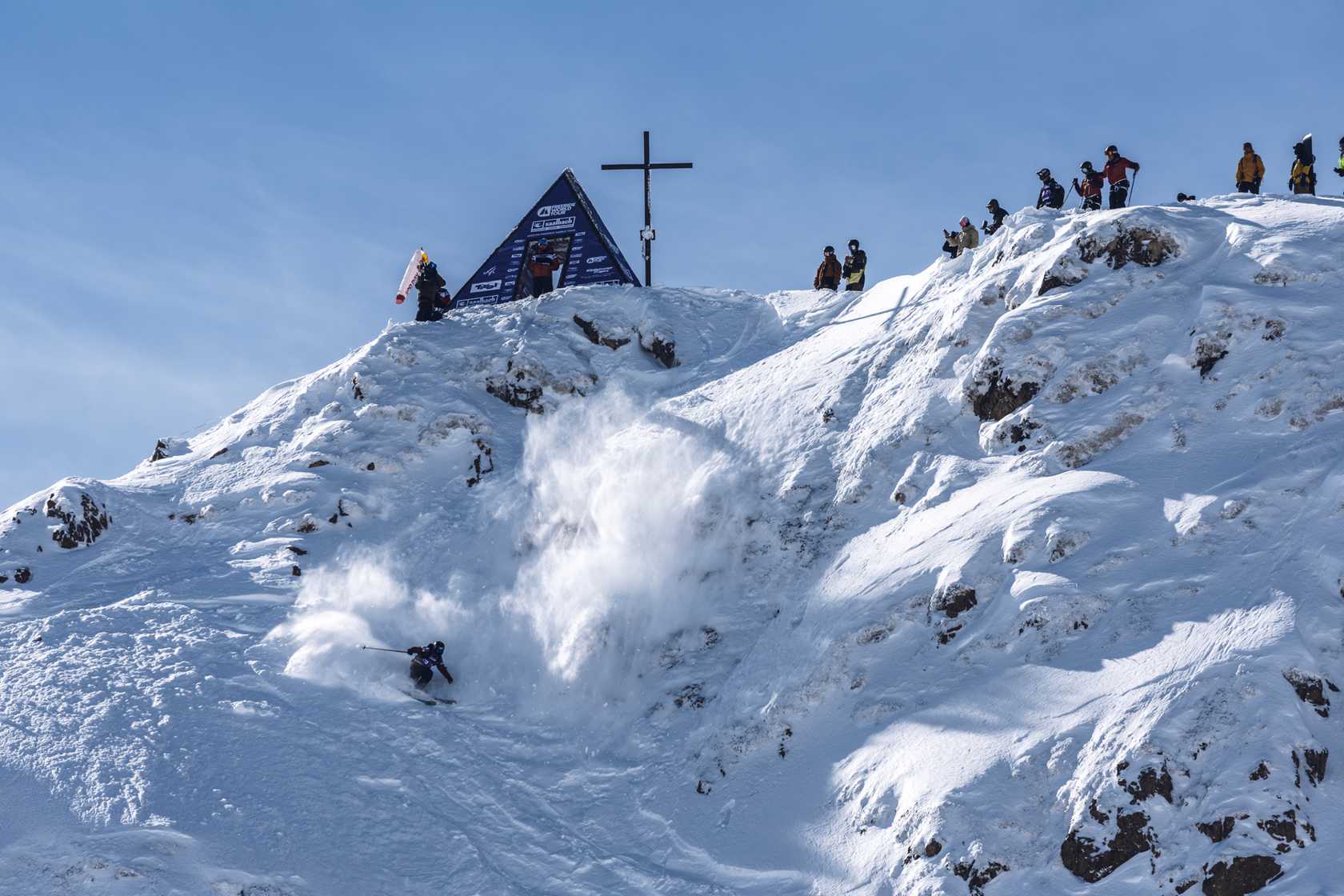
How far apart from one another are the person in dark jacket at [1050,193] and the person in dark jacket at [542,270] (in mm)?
12508

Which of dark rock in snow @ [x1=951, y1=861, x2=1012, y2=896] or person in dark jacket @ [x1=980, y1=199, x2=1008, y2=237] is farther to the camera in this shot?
person in dark jacket @ [x1=980, y1=199, x2=1008, y2=237]

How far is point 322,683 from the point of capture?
60.4 feet

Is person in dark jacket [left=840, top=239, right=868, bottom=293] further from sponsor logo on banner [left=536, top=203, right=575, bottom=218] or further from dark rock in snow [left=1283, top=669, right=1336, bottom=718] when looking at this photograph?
dark rock in snow [left=1283, top=669, right=1336, bottom=718]

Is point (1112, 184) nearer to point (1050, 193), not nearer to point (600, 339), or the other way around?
point (1050, 193)

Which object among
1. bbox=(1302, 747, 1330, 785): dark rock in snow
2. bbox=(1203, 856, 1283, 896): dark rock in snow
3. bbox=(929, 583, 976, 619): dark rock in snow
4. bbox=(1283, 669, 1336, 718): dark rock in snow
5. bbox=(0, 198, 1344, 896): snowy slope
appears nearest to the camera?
bbox=(1203, 856, 1283, 896): dark rock in snow

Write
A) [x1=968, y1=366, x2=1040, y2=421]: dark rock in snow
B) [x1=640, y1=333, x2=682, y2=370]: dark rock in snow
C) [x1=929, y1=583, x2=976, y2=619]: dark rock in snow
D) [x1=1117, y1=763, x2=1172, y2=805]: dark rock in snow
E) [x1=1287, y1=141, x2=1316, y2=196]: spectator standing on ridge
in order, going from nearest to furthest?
[x1=1117, y1=763, x2=1172, y2=805]: dark rock in snow < [x1=929, y1=583, x2=976, y2=619]: dark rock in snow < [x1=968, y1=366, x2=1040, y2=421]: dark rock in snow < [x1=1287, y1=141, x2=1316, y2=196]: spectator standing on ridge < [x1=640, y1=333, x2=682, y2=370]: dark rock in snow

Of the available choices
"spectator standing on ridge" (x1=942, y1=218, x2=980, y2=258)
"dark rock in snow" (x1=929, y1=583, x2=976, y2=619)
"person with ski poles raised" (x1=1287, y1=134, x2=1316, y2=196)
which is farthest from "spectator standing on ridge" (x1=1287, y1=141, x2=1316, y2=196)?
"dark rock in snow" (x1=929, y1=583, x2=976, y2=619)

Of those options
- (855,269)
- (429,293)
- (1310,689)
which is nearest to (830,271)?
(855,269)

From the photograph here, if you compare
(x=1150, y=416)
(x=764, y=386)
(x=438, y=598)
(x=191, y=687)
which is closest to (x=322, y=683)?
(x=191, y=687)

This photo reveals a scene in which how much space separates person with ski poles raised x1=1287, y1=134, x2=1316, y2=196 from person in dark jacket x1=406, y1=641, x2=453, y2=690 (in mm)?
17987

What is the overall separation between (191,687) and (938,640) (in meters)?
10.9

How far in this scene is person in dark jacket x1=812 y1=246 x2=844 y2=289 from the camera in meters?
31.2

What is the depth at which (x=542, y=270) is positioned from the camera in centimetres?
3112

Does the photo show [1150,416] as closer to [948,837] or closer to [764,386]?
[948,837]
